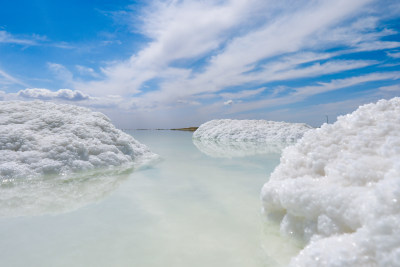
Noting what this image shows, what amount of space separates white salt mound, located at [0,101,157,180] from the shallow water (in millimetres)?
911

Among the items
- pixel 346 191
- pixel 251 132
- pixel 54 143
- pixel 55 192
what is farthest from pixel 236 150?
pixel 251 132

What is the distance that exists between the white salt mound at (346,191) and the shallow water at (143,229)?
0.64 ft

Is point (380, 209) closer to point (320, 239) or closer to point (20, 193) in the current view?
point (320, 239)

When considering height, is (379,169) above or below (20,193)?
→ above

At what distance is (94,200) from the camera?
2.31m

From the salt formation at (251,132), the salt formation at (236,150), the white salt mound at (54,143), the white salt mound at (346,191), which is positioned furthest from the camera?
the salt formation at (251,132)

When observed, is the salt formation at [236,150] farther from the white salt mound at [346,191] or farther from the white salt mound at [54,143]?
the white salt mound at [346,191]

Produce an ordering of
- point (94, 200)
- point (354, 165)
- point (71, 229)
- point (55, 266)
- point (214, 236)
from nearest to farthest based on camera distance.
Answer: point (55, 266) < point (354, 165) < point (214, 236) < point (71, 229) < point (94, 200)

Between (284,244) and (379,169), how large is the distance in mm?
652

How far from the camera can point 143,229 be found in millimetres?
1650

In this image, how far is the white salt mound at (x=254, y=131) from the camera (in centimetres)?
1352

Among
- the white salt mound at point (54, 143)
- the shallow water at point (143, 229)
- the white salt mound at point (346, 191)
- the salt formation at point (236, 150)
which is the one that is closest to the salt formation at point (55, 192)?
the shallow water at point (143, 229)

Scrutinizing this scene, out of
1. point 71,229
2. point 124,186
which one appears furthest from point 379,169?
point 124,186

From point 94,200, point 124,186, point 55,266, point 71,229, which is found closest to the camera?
point 55,266
